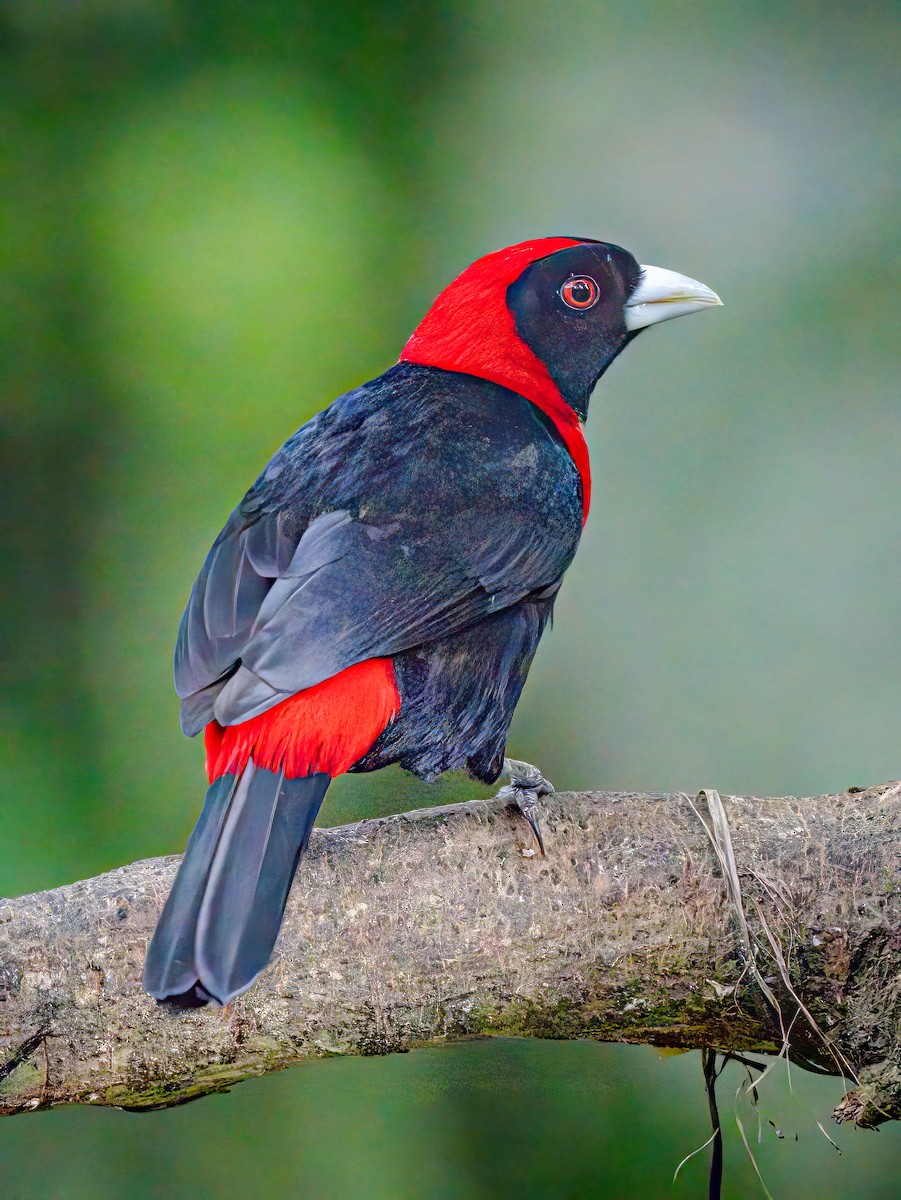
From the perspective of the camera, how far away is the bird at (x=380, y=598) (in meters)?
1.19

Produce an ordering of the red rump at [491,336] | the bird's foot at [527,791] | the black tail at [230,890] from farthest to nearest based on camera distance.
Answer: the red rump at [491,336] < the bird's foot at [527,791] < the black tail at [230,890]

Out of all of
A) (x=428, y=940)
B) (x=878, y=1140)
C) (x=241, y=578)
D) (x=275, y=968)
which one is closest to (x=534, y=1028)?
(x=428, y=940)

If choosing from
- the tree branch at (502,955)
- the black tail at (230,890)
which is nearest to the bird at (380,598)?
the black tail at (230,890)

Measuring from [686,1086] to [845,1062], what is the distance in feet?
3.46

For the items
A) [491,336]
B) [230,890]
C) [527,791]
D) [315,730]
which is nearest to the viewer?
[230,890]

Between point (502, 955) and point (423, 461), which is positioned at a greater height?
point (423, 461)

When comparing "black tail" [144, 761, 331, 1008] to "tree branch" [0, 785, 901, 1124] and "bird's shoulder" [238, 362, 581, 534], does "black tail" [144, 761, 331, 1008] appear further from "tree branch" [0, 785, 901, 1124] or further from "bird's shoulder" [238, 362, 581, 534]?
"bird's shoulder" [238, 362, 581, 534]

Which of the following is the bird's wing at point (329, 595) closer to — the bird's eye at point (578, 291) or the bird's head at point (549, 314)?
the bird's head at point (549, 314)

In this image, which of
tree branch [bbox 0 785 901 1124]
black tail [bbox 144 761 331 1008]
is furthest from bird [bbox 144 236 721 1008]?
tree branch [bbox 0 785 901 1124]

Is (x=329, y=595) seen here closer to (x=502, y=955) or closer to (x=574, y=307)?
(x=502, y=955)

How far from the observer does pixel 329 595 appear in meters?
1.32

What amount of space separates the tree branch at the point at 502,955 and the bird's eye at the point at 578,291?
81 centimetres

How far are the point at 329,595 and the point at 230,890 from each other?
34 centimetres

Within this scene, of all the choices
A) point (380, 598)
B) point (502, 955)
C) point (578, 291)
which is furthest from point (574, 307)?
point (502, 955)
